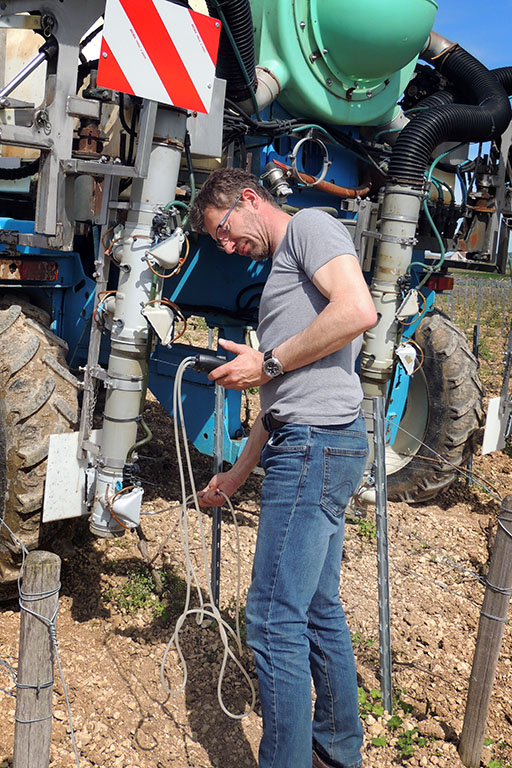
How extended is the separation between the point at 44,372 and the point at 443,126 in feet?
8.12

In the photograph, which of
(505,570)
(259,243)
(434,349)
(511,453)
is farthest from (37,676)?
(511,453)

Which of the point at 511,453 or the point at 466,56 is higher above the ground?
the point at 466,56

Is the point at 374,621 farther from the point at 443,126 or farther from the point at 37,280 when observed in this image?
the point at 443,126

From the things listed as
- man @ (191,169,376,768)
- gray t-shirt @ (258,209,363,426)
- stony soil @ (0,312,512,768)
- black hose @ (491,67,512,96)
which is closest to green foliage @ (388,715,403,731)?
stony soil @ (0,312,512,768)

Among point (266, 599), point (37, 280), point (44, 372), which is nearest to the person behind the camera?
point (266, 599)

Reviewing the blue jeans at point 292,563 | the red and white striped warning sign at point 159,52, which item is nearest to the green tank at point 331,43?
the red and white striped warning sign at point 159,52

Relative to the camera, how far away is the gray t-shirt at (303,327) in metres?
2.30

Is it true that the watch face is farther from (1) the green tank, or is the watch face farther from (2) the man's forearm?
(1) the green tank

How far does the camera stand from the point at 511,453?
6.69 meters

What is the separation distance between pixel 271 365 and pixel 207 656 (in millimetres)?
1634

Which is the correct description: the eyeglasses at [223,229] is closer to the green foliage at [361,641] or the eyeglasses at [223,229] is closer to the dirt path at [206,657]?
the dirt path at [206,657]

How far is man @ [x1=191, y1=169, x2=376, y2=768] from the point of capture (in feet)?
7.36

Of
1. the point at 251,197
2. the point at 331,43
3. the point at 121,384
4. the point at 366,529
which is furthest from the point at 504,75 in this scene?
the point at 121,384

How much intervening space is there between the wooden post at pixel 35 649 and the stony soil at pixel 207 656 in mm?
672
